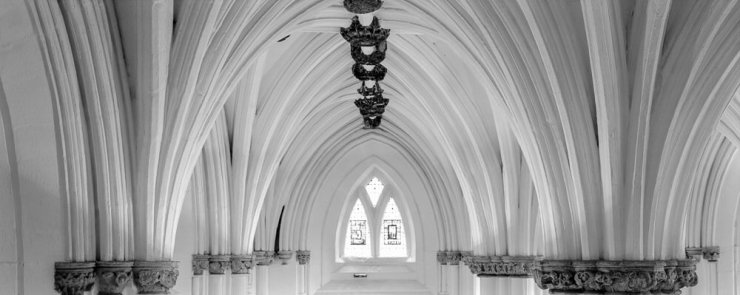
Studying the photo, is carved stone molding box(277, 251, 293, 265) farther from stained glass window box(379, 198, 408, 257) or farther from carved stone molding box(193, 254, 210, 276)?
carved stone molding box(193, 254, 210, 276)

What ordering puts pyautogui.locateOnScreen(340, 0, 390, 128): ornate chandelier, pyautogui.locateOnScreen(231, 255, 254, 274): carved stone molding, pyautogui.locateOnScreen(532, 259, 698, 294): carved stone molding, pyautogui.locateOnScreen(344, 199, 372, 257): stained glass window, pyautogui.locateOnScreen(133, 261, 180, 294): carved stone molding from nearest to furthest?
1. pyautogui.locateOnScreen(532, 259, 698, 294): carved stone molding
2. pyautogui.locateOnScreen(133, 261, 180, 294): carved stone molding
3. pyautogui.locateOnScreen(340, 0, 390, 128): ornate chandelier
4. pyautogui.locateOnScreen(231, 255, 254, 274): carved stone molding
5. pyautogui.locateOnScreen(344, 199, 372, 257): stained glass window

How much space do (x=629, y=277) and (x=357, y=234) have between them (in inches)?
795


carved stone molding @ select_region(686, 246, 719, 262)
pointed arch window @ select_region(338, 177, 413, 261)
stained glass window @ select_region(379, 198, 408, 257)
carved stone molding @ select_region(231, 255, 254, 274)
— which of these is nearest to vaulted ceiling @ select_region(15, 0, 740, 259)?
carved stone molding @ select_region(231, 255, 254, 274)

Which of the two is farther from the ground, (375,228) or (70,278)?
(375,228)

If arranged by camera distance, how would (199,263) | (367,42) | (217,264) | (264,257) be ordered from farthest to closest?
(264,257) → (217,264) → (199,263) → (367,42)

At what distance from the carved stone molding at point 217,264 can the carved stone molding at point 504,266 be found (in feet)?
16.3

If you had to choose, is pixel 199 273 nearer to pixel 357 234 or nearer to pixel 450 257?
pixel 450 257

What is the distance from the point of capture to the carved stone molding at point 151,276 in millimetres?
10578

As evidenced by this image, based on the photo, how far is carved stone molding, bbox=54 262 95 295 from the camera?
9367mm

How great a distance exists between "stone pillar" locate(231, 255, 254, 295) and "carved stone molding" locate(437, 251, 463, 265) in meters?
8.66

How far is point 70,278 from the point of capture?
9.38m

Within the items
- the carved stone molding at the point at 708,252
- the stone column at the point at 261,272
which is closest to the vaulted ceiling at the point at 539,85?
the carved stone molding at the point at 708,252

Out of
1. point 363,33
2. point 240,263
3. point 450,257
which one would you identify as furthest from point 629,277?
point 450,257

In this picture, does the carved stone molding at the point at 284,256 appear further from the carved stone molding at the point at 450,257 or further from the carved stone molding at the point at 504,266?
the carved stone molding at the point at 504,266
